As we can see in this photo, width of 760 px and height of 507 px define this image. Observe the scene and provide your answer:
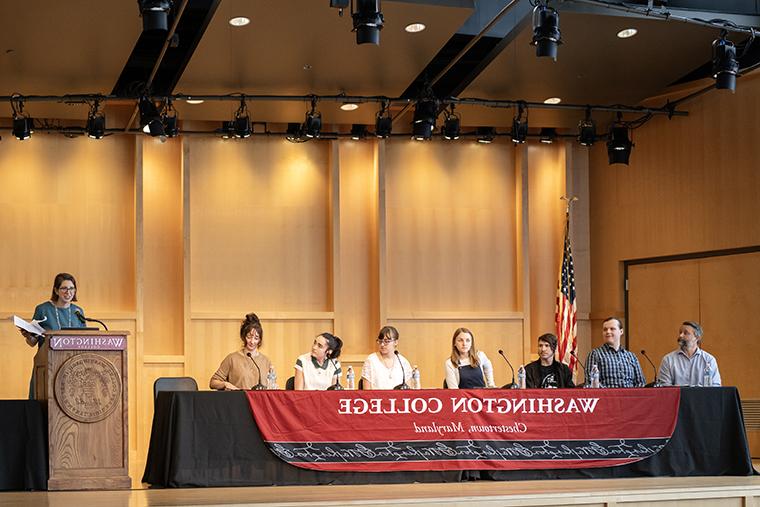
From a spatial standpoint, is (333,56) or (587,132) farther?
(587,132)

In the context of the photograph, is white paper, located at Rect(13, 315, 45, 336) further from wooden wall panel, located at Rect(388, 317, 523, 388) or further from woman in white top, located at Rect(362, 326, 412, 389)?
wooden wall panel, located at Rect(388, 317, 523, 388)

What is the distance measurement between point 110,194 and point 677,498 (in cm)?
687

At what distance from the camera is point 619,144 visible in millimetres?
10641

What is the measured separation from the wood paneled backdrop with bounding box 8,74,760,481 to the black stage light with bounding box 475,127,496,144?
0.28 m

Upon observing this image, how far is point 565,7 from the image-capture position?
26.6 feet

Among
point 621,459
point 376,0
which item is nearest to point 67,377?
point 376,0

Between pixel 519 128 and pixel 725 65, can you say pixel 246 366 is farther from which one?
pixel 725 65

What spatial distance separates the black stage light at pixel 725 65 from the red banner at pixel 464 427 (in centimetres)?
249

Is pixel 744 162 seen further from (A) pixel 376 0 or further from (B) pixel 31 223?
(B) pixel 31 223

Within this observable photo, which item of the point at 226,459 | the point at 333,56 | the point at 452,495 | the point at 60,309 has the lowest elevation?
the point at 452,495

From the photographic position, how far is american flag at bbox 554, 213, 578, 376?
11039mm

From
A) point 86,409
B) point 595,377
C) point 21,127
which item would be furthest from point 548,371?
point 21,127

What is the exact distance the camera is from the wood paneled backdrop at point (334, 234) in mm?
10930

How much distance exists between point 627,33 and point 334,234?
411 cm
